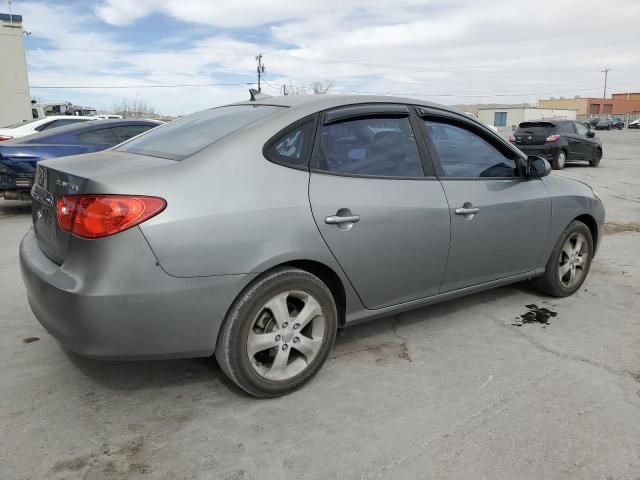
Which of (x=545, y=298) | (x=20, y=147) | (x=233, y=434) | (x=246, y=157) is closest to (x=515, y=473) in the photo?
(x=233, y=434)

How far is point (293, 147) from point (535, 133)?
1567 centimetres

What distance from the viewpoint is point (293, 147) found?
9.54 feet

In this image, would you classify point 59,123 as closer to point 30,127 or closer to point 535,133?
point 30,127

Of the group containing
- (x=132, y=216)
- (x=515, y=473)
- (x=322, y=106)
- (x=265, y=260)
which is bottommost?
(x=515, y=473)

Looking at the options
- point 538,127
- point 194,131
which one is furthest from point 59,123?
point 538,127

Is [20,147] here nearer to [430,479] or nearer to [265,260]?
[265,260]

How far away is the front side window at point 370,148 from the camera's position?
3.04 m

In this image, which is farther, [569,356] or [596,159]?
[596,159]

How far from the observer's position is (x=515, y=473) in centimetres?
230

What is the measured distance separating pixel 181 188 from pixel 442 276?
183cm

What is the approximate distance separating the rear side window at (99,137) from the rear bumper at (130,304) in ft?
19.2

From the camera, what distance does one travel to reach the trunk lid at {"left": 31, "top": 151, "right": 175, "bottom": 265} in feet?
8.45

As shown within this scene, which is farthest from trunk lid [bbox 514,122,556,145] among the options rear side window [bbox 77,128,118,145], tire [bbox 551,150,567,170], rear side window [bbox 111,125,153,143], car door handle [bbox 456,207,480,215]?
car door handle [bbox 456,207,480,215]

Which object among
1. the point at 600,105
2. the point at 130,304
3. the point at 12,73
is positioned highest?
the point at 600,105
